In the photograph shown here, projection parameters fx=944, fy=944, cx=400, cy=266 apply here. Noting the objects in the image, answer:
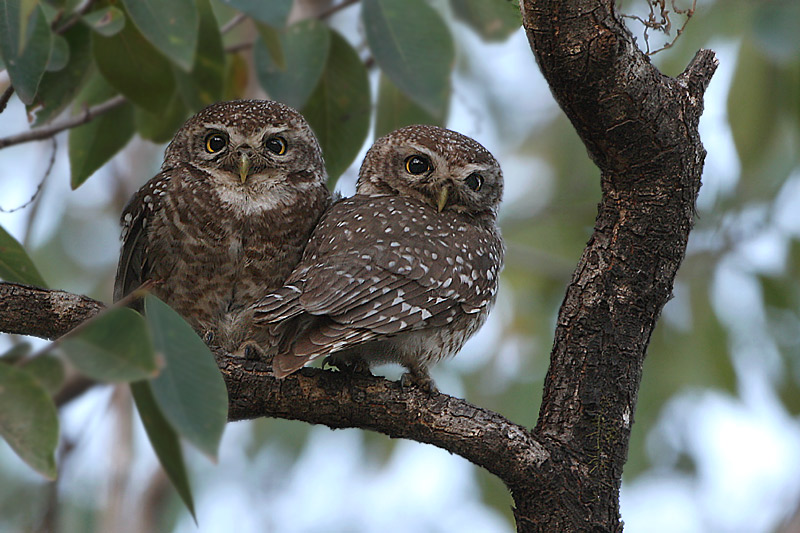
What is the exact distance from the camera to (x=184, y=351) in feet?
6.44

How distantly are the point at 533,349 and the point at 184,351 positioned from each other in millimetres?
5096

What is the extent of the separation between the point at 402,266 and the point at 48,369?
1558 mm

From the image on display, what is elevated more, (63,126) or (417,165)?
(417,165)

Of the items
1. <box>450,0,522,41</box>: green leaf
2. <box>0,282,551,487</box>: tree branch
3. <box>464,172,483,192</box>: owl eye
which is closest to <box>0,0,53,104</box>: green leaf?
<box>0,282,551,487</box>: tree branch

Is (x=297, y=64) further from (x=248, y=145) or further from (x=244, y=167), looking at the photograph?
(x=244, y=167)

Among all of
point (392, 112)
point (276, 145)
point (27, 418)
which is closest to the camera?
point (27, 418)

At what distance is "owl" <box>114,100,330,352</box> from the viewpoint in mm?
3395

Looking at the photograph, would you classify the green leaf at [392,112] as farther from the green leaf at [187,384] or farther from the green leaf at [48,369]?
the green leaf at [48,369]

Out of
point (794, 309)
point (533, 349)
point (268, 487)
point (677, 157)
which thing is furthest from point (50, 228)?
point (677, 157)

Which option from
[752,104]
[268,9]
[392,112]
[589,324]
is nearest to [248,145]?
[268,9]

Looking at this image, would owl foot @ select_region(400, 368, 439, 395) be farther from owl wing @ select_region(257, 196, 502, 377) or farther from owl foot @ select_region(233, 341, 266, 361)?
owl foot @ select_region(233, 341, 266, 361)

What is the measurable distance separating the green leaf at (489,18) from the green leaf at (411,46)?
1117mm

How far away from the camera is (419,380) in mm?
3041

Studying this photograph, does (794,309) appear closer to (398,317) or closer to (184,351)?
(398,317)
